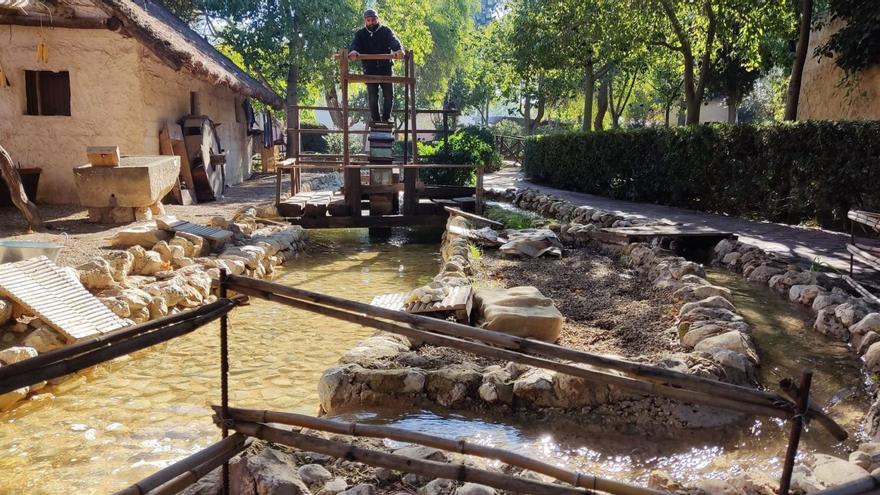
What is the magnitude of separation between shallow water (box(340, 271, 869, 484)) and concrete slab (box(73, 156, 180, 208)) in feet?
20.8

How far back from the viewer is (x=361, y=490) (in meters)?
2.53

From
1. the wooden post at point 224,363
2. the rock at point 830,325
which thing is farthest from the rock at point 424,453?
the rock at point 830,325

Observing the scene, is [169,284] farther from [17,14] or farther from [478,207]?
[17,14]

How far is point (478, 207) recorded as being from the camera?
1118cm

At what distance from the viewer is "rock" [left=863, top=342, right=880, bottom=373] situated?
4.19 meters

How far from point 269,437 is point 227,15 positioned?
73.7 feet

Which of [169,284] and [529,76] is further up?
[529,76]

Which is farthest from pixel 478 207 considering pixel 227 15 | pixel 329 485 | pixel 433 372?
pixel 227 15

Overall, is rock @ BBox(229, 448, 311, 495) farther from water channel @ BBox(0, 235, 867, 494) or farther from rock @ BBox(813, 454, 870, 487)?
rock @ BBox(813, 454, 870, 487)

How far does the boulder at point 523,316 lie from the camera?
4746 mm

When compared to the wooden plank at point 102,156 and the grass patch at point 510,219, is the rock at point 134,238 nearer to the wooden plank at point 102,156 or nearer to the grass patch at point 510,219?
the wooden plank at point 102,156

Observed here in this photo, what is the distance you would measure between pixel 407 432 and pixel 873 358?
144 inches

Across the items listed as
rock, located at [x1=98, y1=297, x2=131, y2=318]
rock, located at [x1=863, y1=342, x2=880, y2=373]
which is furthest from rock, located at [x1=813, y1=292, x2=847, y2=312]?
rock, located at [x1=98, y1=297, x2=131, y2=318]

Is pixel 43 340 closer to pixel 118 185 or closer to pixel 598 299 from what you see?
pixel 118 185
